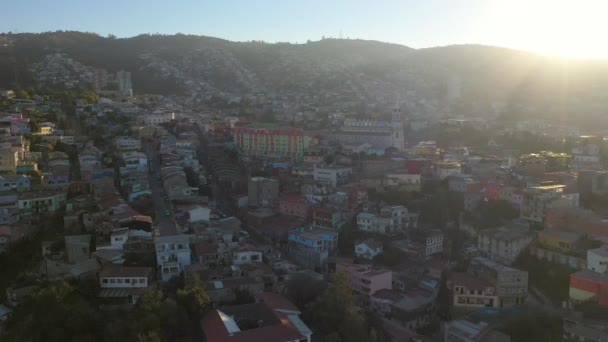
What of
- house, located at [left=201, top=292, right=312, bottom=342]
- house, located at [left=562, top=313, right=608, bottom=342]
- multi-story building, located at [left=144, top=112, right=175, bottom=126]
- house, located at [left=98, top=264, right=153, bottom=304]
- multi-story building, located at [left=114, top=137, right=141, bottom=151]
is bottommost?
house, located at [left=562, top=313, right=608, bottom=342]

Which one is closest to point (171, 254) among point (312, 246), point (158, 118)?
point (312, 246)

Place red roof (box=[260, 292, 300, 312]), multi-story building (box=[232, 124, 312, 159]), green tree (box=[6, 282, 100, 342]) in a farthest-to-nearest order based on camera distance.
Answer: multi-story building (box=[232, 124, 312, 159]) → red roof (box=[260, 292, 300, 312]) → green tree (box=[6, 282, 100, 342])

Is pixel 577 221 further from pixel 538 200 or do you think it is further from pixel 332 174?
pixel 332 174

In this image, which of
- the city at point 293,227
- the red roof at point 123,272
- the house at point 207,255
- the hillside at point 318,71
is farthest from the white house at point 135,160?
the hillside at point 318,71

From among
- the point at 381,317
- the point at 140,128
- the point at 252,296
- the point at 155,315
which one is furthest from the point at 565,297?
the point at 140,128

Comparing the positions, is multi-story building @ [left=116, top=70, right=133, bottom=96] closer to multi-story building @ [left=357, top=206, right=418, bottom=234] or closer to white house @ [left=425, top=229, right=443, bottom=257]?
multi-story building @ [left=357, top=206, right=418, bottom=234]

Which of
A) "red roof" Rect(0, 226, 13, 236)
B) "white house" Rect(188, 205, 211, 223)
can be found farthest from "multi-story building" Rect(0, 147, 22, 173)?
"white house" Rect(188, 205, 211, 223)
